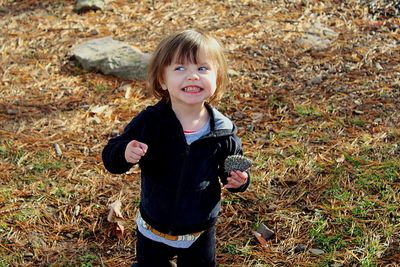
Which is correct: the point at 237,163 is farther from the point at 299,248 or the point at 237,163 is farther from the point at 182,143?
the point at 299,248

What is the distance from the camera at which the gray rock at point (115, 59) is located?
4797 millimetres

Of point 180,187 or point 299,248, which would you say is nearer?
point 180,187

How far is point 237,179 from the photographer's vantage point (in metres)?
2.29

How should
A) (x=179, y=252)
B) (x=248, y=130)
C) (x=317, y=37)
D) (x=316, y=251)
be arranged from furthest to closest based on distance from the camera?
(x=317, y=37)
(x=248, y=130)
(x=316, y=251)
(x=179, y=252)

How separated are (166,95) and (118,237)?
1.07 metres

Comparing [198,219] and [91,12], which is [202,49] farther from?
[91,12]

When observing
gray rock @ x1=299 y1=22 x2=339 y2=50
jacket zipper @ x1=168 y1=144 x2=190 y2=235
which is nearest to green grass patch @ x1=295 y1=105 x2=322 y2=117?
gray rock @ x1=299 y1=22 x2=339 y2=50

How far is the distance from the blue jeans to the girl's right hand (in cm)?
49

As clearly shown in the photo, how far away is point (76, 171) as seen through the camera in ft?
12.0

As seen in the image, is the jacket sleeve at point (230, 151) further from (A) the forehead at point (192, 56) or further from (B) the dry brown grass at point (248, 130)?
(B) the dry brown grass at point (248, 130)

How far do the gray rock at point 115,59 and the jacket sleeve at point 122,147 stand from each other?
2.49 metres

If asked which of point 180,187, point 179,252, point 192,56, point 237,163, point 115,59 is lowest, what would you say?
point 115,59

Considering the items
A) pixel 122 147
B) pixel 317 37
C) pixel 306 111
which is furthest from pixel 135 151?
pixel 317 37

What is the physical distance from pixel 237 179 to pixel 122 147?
47 cm
